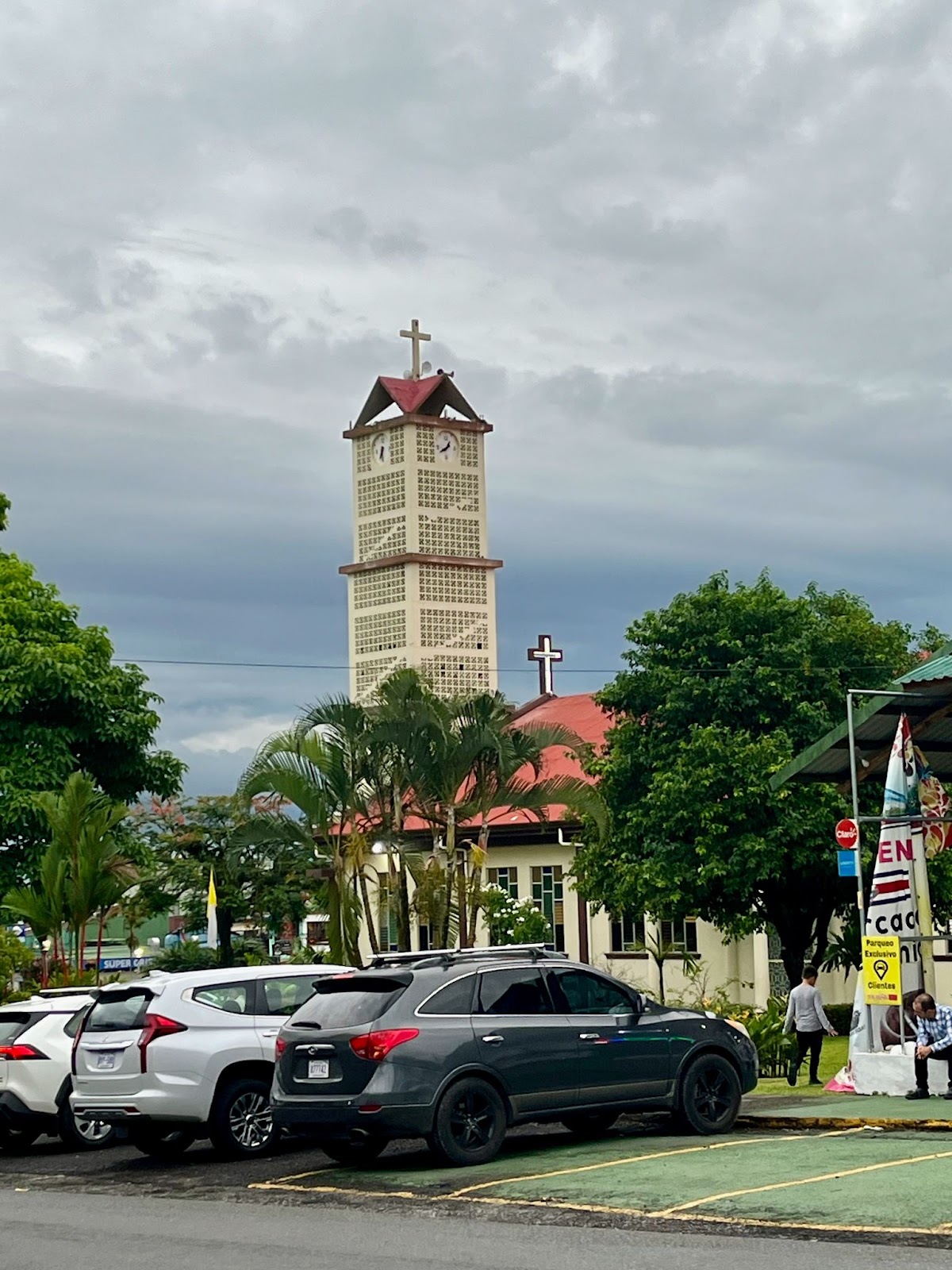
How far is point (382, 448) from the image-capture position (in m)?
88.1

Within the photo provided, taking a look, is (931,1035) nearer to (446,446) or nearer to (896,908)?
(896,908)

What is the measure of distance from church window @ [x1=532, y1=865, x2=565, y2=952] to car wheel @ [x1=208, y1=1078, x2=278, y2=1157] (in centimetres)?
3352

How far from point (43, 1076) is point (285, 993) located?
2817 mm

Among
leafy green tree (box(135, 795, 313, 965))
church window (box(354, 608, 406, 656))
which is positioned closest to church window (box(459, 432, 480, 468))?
church window (box(354, 608, 406, 656))

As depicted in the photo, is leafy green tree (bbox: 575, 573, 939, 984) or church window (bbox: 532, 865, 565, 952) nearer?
leafy green tree (bbox: 575, 573, 939, 984)

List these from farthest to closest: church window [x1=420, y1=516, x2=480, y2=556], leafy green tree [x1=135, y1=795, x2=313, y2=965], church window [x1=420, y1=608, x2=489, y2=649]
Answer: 1. church window [x1=420, y1=516, x2=480, y2=556]
2. church window [x1=420, y1=608, x2=489, y2=649]
3. leafy green tree [x1=135, y1=795, x2=313, y2=965]

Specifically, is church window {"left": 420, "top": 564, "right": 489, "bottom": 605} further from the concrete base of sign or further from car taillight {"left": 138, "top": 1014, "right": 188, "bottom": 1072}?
car taillight {"left": 138, "top": 1014, "right": 188, "bottom": 1072}

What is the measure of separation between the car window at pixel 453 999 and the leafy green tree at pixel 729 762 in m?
21.4

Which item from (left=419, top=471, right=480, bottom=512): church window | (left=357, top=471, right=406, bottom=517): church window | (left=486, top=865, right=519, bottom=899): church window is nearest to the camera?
(left=486, top=865, right=519, bottom=899): church window

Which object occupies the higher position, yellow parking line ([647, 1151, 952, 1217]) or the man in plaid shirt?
the man in plaid shirt

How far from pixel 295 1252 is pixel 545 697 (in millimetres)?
53808

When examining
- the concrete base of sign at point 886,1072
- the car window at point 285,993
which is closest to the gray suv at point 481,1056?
the car window at point 285,993

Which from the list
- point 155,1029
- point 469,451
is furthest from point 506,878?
point 469,451

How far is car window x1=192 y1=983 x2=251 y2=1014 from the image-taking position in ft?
56.0
